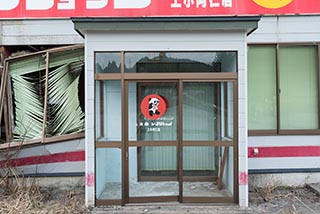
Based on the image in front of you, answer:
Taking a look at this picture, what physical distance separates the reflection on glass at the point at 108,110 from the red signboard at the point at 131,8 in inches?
97.7

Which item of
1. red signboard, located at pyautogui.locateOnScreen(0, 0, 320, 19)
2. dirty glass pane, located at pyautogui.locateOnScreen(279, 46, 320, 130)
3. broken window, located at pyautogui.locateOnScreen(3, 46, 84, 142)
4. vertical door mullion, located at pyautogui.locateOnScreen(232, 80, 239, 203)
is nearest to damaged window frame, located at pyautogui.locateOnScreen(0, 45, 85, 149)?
broken window, located at pyautogui.locateOnScreen(3, 46, 84, 142)

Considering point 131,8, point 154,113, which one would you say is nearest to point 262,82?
point 154,113

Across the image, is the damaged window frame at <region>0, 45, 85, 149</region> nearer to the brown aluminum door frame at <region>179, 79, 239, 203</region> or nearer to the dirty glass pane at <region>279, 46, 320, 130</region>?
the brown aluminum door frame at <region>179, 79, 239, 203</region>

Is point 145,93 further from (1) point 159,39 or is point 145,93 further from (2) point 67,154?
(2) point 67,154

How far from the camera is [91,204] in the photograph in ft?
21.2

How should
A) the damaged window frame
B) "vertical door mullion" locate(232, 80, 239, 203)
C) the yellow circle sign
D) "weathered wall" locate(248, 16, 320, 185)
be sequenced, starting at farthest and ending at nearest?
the yellow circle sign → "weathered wall" locate(248, 16, 320, 185) → the damaged window frame → "vertical door mullion" locate(232, 80, 239, 203)

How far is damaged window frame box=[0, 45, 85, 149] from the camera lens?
786cm

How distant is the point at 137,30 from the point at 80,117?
258 cm

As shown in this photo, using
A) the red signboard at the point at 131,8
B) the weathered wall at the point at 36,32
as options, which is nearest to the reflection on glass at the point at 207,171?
the red signboard at the point at 131,8

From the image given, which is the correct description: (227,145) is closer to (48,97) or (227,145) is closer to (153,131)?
(153,131)

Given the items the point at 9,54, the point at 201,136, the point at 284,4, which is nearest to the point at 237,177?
the point at 201,136

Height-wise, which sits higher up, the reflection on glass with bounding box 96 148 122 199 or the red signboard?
the red signboard

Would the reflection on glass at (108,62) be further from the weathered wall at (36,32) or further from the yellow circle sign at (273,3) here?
the yellow circle sign at (273,3)

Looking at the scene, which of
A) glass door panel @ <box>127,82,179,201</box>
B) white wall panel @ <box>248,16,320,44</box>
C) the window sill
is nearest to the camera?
glass door panel @ <box>127,82,179,201</box>
